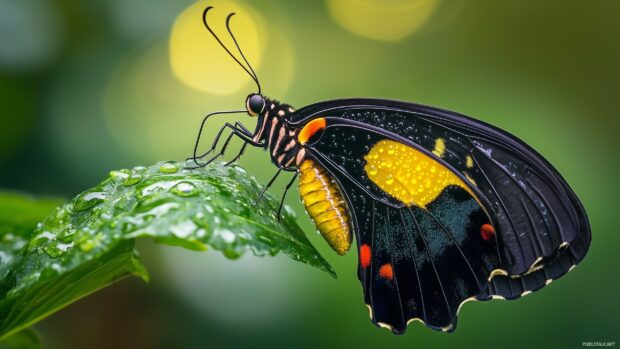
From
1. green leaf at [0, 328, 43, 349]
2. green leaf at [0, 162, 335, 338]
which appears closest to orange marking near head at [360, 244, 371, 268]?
green leaf at [0, 162, 335, 338]

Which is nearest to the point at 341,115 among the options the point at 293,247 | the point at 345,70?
the point at 293,247

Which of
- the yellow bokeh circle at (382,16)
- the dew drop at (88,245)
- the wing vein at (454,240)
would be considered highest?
the yellow bokeh circle at (382,16)

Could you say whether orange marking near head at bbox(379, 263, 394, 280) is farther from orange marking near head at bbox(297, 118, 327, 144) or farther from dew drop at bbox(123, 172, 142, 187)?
dew drop at bbox(123, 172, 142, 187)

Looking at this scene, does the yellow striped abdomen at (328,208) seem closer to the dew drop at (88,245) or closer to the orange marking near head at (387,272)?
the orange marking near head at (387,272)

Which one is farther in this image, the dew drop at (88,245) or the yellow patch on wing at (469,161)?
the yellow patch on wing at (469,161)

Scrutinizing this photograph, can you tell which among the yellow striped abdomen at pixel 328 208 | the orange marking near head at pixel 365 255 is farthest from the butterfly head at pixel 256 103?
the orange marking near head at pixel 365 255

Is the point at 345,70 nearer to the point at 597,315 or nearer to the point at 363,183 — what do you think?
the point at 597,315

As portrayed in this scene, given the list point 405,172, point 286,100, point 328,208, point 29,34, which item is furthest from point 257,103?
point 286,100

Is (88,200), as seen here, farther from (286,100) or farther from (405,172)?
(286,100)
